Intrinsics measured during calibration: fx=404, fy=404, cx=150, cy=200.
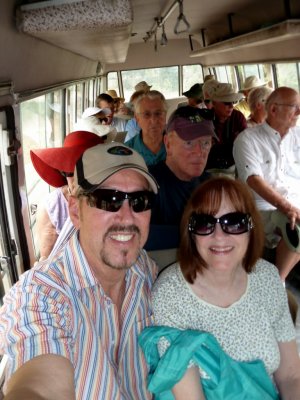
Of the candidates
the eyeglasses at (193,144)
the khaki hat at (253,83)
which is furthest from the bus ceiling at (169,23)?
the eyeglasses at (193,144)

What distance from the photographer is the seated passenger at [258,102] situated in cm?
452

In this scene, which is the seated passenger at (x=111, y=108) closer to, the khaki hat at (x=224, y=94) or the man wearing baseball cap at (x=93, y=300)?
the khaki hat at (x=224, y=94)

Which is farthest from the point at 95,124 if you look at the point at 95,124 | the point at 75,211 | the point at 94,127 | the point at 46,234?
the point at 75,211

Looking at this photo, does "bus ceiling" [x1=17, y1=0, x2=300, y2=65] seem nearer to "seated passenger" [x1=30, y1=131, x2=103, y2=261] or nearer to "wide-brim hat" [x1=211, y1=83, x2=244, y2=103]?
"wide-brim hat" [x1=211, y1=83, x2=244, y2=103]

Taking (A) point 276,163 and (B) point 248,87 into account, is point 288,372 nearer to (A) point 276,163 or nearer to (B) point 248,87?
(A) point 276,163

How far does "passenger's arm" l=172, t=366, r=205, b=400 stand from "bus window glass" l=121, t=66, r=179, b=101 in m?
12.1

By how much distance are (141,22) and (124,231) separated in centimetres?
550

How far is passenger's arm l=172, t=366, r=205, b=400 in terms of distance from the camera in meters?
1.50

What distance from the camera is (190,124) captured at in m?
2.61

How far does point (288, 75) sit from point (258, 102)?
5.45ft

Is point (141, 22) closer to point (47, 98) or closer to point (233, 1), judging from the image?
point (233, 1)

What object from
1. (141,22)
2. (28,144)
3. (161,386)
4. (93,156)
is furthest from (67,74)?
(161,386)

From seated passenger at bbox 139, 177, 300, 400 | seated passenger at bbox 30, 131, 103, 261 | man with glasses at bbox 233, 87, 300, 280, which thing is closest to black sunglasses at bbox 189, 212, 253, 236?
seated passenger at bbox 139, 177, 300, 400

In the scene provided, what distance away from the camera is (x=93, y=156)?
160 cm
